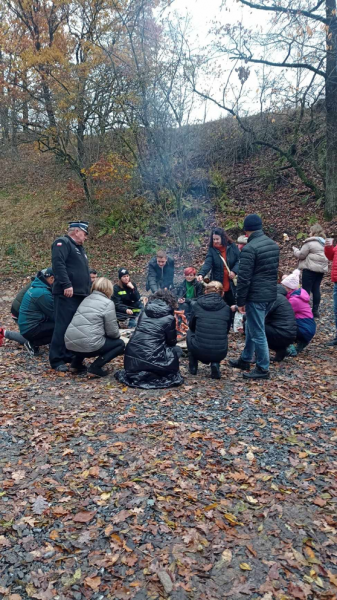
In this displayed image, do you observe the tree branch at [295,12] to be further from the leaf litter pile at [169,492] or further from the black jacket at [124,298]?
the leaf litter pile at [169,492]

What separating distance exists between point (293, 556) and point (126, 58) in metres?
15.8

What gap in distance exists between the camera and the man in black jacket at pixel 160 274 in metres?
8.44

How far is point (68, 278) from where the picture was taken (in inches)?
233

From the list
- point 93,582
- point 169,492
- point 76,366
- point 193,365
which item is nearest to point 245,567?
point 169,492

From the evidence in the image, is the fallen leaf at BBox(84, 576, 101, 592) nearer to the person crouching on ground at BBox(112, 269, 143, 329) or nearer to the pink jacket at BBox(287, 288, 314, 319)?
the pink jacket at BBox(287, 288, 314, 319)

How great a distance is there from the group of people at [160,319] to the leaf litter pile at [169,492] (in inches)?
16.5

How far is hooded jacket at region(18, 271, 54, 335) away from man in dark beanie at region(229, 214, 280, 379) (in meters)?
3.08

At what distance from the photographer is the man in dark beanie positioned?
553cm

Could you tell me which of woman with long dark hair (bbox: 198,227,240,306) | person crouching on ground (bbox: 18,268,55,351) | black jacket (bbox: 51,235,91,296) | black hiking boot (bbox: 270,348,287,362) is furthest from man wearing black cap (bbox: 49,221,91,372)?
black hiking boot (bbox: 270,348,287,362)

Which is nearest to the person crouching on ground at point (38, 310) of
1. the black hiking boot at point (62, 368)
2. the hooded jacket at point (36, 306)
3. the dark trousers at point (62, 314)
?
the hooded jacket at point (36, 306)

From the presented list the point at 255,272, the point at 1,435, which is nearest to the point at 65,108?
the point at 255,272

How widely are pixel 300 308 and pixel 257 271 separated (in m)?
1.54

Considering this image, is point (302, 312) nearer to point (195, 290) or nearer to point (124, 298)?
point (195, 290)

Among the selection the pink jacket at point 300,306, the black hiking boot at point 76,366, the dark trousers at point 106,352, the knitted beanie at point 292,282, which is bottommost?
the black hiking boot at point 76,366
